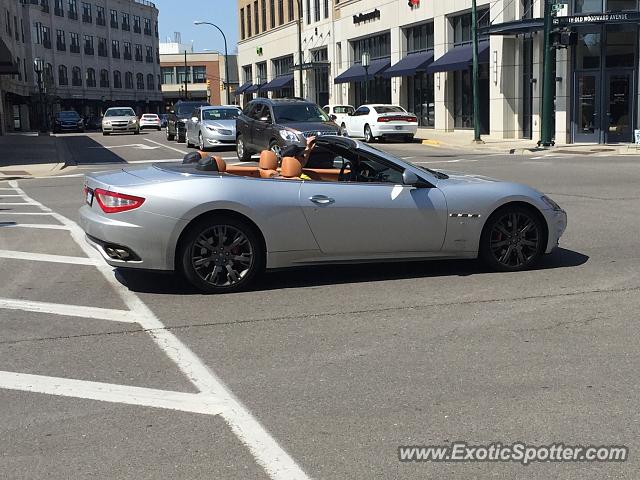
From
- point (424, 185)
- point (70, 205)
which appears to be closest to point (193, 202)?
point (424, 185)

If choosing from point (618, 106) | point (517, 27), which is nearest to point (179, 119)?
point (517, 27)

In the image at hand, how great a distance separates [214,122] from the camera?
2794 cm

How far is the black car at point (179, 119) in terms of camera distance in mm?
35250

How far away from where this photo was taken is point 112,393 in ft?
15.8

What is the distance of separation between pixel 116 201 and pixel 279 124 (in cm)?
1397

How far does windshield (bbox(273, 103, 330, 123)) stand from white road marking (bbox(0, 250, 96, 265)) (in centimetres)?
1237

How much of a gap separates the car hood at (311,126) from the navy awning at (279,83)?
44.6 metres

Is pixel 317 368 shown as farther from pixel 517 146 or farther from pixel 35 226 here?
pixel 517 146

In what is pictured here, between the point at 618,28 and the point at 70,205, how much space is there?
2265 cm

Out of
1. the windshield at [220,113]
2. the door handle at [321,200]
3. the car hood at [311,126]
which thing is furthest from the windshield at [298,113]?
the door handle at [321,200]

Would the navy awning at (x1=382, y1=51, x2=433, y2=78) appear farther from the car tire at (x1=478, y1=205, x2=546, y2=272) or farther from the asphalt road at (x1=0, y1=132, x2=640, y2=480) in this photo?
the car tire at (x1=478, y1=205, x2=546, y2=272)

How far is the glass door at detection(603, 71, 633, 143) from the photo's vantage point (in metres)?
29.9

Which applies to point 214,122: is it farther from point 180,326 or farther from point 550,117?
point 180,326

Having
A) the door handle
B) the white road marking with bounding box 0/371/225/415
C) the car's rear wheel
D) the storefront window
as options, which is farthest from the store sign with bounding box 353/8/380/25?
the white road marking with bounding box 0/371/225/415
